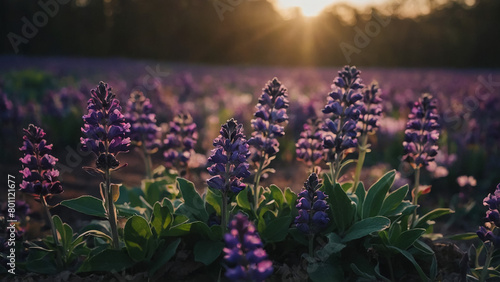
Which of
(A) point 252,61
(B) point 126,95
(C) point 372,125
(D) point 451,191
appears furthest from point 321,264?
(A) point 252,61

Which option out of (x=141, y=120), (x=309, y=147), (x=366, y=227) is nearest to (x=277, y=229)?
(x=366, y=227)

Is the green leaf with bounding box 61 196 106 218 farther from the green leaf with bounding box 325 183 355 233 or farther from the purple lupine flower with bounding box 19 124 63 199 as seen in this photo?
the green leaf with bounding box 325 183 355 233

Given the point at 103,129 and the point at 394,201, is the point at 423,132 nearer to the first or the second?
the point at 394,201

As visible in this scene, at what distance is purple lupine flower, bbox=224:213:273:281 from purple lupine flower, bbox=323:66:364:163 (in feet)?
4.15

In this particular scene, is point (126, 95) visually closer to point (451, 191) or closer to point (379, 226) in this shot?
point (451, 191)

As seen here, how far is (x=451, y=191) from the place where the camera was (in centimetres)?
575

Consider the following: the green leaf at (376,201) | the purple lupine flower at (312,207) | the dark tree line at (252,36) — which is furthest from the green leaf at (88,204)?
the dark tree line at (252,36)

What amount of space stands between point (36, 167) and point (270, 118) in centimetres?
149

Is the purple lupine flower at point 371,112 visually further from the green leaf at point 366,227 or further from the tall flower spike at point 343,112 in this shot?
the green leaf at point 366,227

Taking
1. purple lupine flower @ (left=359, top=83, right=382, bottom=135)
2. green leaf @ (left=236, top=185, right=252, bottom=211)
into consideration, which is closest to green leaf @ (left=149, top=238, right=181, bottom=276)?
green leaf @ (left=236, top=185, right=252, bottom=211)

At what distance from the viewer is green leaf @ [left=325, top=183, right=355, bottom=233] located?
2.76 meters

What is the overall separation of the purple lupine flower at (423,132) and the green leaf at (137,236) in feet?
6.06

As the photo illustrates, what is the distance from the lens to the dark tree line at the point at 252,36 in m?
36.2

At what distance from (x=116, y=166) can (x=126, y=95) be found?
222 inches
